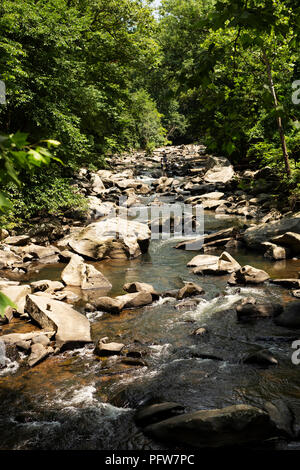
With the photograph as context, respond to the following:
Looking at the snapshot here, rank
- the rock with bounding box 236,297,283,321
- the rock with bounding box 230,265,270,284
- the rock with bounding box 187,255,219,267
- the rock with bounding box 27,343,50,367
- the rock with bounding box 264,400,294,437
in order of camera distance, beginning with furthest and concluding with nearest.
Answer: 1. the rock with bounding box 187,255,219,267
2. the rock with bounding box 230,265,270,284
3. the rock with bounding box 236,297,283,321
4. the rock with bounding box 27,343,50,367
5. the rock with bounding box 264,400,294,437

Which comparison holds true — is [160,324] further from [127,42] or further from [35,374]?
[127,42]

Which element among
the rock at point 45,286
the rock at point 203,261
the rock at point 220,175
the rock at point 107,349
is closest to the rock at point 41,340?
the rock at point 107,349

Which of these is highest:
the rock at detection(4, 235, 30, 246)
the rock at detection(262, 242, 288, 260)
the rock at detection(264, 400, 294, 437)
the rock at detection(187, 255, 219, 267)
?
the rock at detection(4, 235, 30, 246)

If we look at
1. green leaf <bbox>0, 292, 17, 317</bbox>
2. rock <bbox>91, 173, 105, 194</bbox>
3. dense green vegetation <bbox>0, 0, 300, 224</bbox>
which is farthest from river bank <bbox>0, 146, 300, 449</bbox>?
rock <bbox>91, 173, 105, 194</bbox>

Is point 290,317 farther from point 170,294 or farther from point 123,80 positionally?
point 123,80

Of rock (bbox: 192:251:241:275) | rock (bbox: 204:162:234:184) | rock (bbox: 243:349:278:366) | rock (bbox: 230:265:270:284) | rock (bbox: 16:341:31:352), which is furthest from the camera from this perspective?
rock (bbox: 204:162:234:184)

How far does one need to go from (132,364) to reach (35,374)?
1.35 meters

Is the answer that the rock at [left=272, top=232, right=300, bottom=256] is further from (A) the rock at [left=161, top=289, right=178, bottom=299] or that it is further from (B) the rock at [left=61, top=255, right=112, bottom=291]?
(B) the rock at [left=61, top=255, right=112, bottom=291]

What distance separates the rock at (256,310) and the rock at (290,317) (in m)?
0.17

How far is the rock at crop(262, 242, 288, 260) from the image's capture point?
941cm

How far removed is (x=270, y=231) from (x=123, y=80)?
14360 millimetres

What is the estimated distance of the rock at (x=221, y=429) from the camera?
9.33 ft

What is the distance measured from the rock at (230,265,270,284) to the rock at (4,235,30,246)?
304 inches
